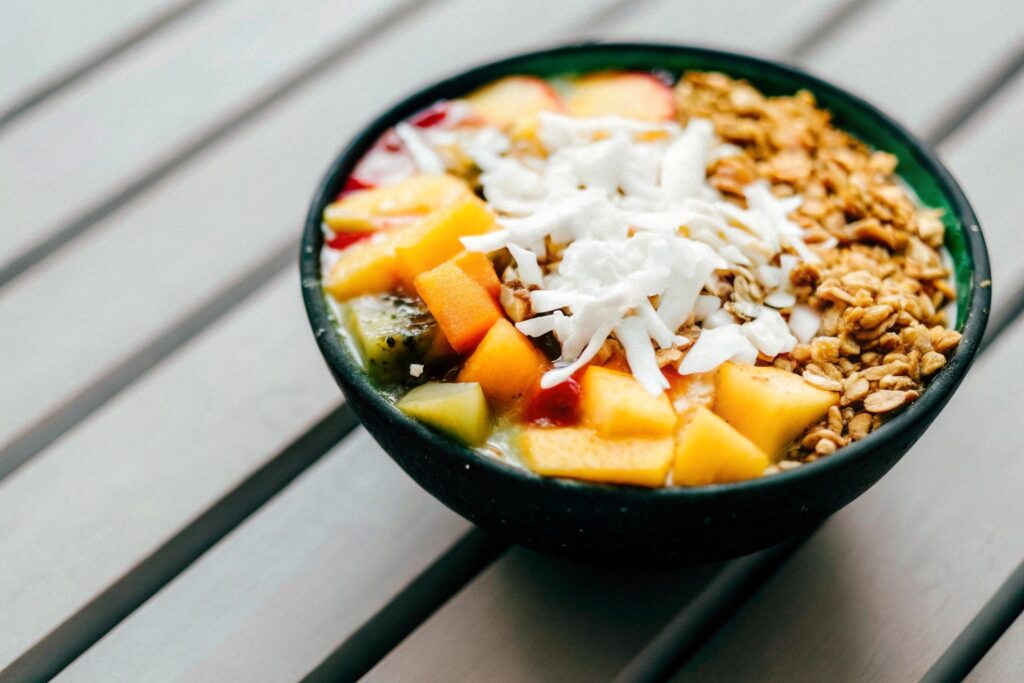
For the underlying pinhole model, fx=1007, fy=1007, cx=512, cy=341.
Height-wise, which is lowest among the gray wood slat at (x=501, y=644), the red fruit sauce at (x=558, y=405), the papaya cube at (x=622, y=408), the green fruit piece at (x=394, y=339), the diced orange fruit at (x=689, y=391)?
the gray wood slat at (x=501, y=644)

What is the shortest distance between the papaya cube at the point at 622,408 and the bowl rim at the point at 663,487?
4cm

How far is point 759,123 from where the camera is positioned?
2.99 ft

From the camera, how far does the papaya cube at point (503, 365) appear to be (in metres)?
0.70

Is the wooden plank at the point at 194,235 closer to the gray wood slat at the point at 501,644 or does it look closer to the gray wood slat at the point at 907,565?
the gray wood slat at the point at 501,644

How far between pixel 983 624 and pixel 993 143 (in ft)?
1.89

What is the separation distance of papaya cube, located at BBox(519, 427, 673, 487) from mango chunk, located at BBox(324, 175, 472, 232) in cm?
A: 24

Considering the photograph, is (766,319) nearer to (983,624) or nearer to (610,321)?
(610,321)

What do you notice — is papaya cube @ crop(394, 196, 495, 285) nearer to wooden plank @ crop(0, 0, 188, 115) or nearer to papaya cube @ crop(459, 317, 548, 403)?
papaya cube @ crop(459, 317, 548, 403)

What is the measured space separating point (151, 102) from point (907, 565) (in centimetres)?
95

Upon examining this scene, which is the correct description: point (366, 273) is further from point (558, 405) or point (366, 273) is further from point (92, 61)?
point (92, 61)

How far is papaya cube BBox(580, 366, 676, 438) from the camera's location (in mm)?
661

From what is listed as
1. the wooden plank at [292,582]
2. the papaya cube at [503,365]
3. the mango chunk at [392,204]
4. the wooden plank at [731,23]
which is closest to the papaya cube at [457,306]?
the papaya cube at [503,365]

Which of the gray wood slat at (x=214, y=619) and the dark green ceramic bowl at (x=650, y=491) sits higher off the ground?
the dark green ceramic bowl at (x=650, y=491)

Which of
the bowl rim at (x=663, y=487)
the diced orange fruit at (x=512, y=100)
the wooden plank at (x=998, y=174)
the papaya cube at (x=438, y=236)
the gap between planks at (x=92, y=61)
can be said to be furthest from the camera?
the gap between planks at (x=92, y=61)
